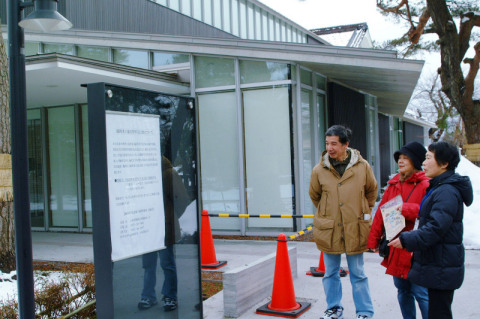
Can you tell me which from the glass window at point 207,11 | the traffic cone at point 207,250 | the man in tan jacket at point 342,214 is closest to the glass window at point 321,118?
the traffic cone at point 207,250

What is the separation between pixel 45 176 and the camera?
12227 millimetres

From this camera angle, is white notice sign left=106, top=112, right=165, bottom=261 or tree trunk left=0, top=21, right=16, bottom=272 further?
tree trunk left=0, top=21, right=16, bottom=272

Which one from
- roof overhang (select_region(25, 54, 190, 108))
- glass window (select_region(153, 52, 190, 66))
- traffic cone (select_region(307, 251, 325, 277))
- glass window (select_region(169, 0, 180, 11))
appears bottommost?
traffic cone (select_region(307, 251, 325, 277))

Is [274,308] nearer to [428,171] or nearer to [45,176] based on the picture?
[428,171]

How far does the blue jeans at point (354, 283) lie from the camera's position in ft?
14.7

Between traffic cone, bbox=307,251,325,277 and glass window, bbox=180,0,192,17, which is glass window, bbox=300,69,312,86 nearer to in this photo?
traffic cone, bbox=307,251,325,277

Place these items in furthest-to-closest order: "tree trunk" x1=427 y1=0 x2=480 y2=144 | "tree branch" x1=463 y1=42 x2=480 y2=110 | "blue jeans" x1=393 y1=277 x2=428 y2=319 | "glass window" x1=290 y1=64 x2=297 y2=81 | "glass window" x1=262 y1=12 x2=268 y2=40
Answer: "glass window" x1=262 y1=12 x2=268 y2=40, "tree branch" x1=463 y1=42 x2=480 y2=110, "tree trunk" x1=427 y1=0 x2=480 y2=144, "glass window" x1=290 y1=64 x2=297 y2=81, "blue jeans" x1=393 y1=277 x2=428 y2=319

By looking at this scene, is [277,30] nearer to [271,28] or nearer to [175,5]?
[271,28]

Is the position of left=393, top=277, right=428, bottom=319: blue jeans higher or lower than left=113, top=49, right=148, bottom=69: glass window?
lower

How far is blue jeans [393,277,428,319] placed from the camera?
3932 mm

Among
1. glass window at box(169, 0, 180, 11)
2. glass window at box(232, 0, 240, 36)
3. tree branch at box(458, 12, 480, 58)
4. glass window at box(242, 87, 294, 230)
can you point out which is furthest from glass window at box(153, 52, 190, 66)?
glass window at box(232, 0, 240, 36)

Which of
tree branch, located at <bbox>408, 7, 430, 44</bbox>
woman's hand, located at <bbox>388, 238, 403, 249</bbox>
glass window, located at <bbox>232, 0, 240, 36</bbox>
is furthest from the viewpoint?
glass window, located at <bbox>232, 0, 240, 36</bbox>

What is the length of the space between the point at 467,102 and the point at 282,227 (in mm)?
9939

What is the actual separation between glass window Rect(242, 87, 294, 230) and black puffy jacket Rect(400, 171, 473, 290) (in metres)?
6.41
